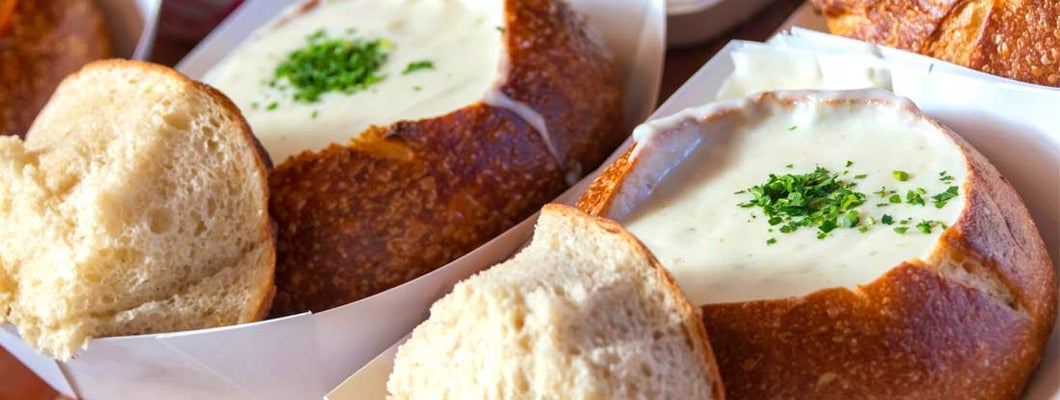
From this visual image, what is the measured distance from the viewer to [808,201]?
1.55m

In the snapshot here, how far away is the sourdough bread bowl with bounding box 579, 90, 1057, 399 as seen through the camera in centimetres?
136

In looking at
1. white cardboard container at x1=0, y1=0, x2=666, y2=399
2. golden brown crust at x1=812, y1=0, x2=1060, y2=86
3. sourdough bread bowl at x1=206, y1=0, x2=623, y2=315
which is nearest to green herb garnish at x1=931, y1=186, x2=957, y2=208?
golden brown crust at x1=812, y1=0, x2=1060, y2=86

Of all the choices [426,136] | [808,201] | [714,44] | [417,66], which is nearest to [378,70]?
[417,66]

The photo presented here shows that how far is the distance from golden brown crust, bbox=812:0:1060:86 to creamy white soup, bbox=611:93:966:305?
29cm

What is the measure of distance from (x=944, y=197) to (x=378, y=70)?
1214 mm

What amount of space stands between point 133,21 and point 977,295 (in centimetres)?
240

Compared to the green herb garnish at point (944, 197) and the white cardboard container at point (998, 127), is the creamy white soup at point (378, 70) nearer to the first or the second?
the white cardboard container at point (998, 127)

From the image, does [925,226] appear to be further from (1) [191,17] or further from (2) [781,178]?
(1) [191,17]

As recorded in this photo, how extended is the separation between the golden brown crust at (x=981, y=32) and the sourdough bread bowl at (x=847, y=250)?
0.90 feet

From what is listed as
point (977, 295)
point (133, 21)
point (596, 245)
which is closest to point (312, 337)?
point (596, 245)

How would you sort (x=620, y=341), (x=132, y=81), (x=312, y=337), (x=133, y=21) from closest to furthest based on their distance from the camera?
(x=620, y=341) < (x=312, y=337) < (x=132, y=81) < (x=133, y=21)

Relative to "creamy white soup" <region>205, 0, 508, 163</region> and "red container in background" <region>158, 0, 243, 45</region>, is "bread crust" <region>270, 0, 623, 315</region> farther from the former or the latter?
A: "red container in background" <region>158, 0, 243, 45</region>

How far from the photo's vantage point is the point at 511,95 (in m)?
2.05

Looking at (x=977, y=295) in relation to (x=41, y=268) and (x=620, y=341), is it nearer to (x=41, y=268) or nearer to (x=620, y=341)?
(x=620, y=341)
